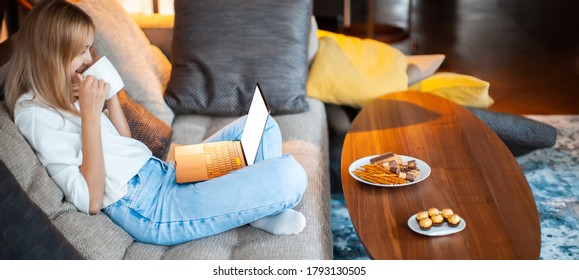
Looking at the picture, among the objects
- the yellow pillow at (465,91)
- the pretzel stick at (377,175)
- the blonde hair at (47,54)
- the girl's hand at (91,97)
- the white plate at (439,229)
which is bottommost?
the yellow pillow at (465,91)

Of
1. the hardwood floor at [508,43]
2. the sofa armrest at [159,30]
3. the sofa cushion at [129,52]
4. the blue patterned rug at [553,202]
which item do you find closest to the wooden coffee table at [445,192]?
the blue patterned rug at [553,202]

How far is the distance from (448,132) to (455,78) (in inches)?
30.7

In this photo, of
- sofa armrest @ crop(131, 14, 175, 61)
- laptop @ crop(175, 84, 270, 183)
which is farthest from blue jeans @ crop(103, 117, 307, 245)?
sofa armrest @ crop(131, 14, 175, 61)

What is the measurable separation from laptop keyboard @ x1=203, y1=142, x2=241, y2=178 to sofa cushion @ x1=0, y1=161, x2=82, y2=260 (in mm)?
598

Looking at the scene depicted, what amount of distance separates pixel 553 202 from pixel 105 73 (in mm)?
1699

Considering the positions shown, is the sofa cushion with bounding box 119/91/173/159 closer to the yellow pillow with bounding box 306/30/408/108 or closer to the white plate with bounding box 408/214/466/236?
the yellow pillow with bounding box 306/30/408/108

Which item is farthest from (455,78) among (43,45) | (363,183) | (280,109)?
(43,45)

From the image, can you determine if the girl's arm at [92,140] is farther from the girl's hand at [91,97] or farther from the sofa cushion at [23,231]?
the sofa cushion at [23,231]

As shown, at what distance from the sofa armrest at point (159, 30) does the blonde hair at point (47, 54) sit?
129cm

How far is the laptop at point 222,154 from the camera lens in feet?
7.06

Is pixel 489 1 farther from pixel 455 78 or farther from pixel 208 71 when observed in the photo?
pixel 208 71

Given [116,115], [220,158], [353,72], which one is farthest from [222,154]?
[353,72]

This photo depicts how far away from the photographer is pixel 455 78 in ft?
10.5

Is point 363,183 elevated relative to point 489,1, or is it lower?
elevated
